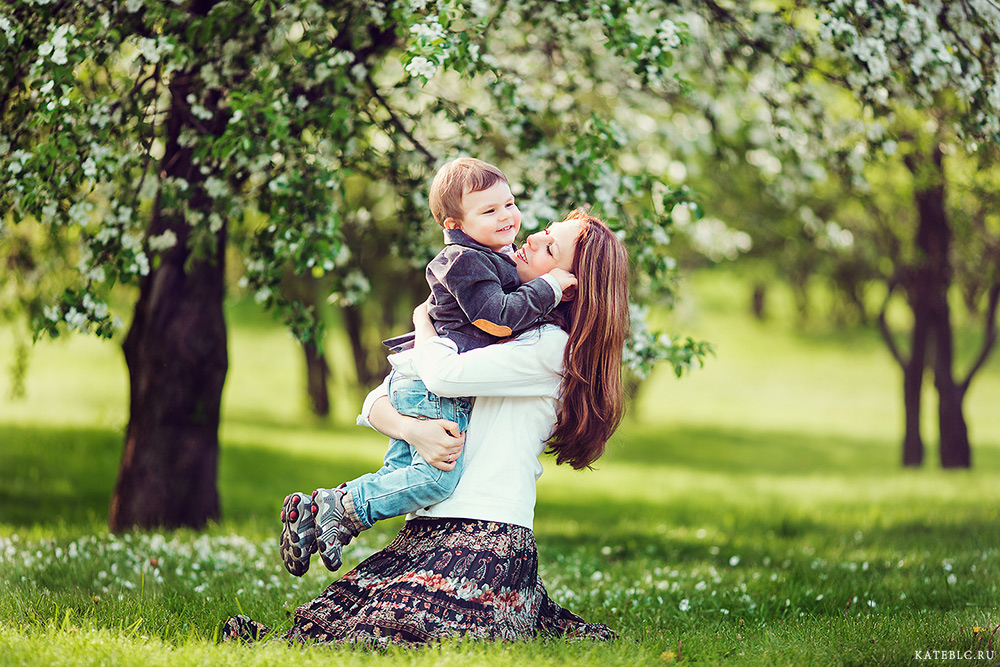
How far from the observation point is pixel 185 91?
7066mm

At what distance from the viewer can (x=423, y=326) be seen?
14.9 ft

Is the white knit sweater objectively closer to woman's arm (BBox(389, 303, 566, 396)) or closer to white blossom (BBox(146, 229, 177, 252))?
woman's arm (BBox(389, 303, 566, 396))

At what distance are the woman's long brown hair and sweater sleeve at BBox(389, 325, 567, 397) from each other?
8cm

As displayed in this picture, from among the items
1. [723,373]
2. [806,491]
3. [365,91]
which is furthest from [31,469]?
[723,373]

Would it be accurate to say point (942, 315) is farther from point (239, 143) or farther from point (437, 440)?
point (437, 440)

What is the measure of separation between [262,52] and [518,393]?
382 cm

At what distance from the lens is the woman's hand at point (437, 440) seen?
4.26 meters

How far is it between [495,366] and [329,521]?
1074mm

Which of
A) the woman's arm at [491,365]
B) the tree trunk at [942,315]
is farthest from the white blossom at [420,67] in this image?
the tree trunk at [942,315]

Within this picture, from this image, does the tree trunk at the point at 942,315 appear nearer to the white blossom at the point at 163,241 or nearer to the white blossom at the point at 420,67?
the white blossom at the point at 420,67

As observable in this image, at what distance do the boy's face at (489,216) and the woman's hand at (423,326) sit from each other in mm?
405

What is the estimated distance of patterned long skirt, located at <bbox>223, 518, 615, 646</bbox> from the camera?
4.34m

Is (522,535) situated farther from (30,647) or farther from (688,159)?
(688,159)

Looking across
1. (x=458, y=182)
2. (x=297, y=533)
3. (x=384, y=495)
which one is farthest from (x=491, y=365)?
(x=297, y=533)
